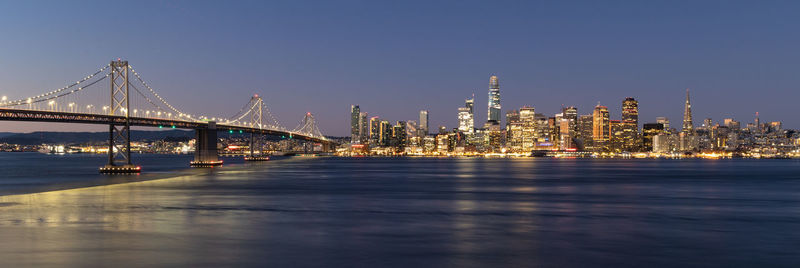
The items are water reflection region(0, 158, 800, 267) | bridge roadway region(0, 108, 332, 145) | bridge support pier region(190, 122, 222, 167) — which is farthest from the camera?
bridge support pier region(190, 122, 222, 167)

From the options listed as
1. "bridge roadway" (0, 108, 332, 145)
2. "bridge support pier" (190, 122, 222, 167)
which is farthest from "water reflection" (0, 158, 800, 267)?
"bridge support pier" (190, 122, 222, 167)

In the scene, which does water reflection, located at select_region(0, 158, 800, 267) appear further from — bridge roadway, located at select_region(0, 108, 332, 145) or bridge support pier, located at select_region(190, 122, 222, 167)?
bridge support pier, located at select_region(190, 122, 222, 167)

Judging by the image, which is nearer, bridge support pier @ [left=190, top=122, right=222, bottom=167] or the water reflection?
the water reflection

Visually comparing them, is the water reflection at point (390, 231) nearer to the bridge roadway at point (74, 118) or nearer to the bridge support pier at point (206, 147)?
the bridge roadway at point (74, 118)

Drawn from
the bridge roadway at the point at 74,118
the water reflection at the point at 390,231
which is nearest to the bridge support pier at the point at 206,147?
the bridge roadway at the point at 74,118

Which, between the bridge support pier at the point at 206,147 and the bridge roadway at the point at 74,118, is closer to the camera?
the bridge roadway at the point at 74,118

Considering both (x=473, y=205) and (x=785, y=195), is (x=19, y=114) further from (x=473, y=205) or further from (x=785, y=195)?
(x=785, y=195)

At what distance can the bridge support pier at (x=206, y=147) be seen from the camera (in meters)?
106

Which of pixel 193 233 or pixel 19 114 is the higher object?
pixel 19 114

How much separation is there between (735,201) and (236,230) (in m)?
31.3

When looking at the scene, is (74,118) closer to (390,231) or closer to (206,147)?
(206,147)

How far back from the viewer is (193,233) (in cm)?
2400

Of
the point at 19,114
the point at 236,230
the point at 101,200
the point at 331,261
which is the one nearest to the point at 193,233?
the point at 236,230

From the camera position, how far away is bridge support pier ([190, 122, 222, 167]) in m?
106
